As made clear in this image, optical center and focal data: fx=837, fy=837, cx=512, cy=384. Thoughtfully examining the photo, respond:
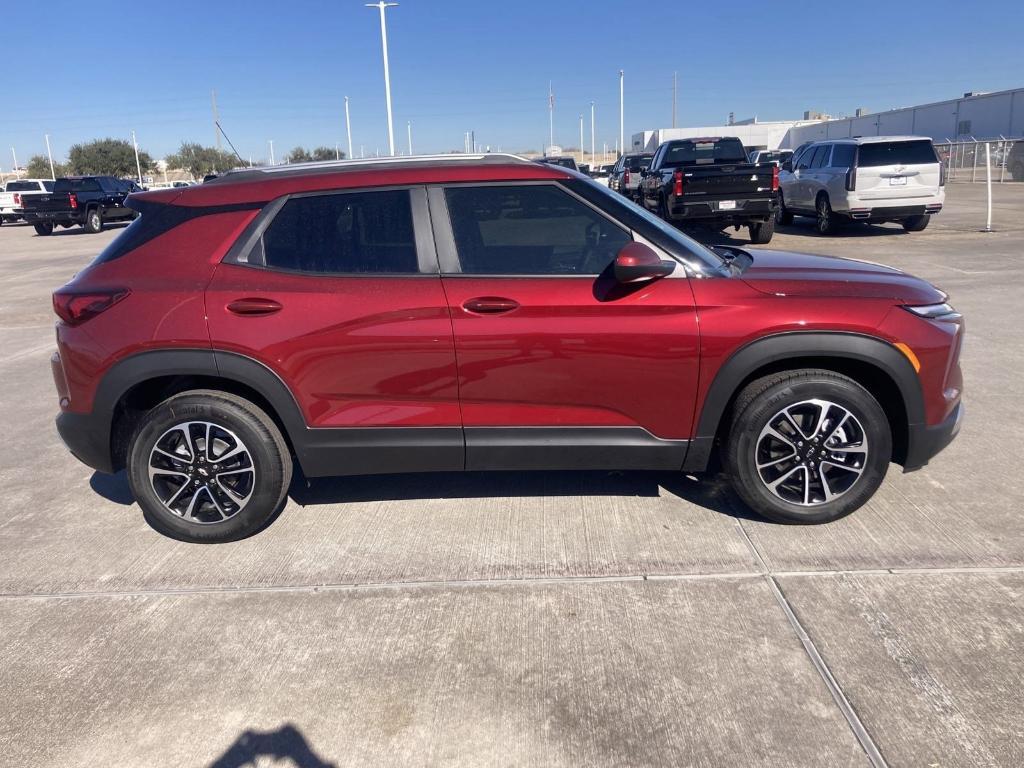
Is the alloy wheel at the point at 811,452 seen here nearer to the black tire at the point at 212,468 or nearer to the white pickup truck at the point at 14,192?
the black tire at the point at 212,468

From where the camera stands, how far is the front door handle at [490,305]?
383 centimetres

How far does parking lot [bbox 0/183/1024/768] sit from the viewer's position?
2.74m

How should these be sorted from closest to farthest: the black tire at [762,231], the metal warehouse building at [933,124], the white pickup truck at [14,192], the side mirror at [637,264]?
1. the side mirror at [637,264]
2. the black tire at [762,231]
3. the white pickup truck at [14,192]
4. the metal warehouse building at [933,124]

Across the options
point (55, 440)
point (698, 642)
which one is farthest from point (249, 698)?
point (55, 440)

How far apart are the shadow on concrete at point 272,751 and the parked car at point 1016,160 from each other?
44402 mm

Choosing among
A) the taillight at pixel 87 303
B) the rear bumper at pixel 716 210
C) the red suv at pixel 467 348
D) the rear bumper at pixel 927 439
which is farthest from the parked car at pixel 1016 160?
the taillight at pixel 87 303

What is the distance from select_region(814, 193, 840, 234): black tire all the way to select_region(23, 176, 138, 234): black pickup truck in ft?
67.1

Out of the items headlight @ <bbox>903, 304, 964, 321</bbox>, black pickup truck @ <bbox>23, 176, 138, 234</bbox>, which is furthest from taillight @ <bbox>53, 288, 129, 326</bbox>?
black pickup truck @ <bbox>23, 176, 138, 234</bbox>

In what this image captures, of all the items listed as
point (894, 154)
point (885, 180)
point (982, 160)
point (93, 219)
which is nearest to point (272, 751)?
point (885, 180)

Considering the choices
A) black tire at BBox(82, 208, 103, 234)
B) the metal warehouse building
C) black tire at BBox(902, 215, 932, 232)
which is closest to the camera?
black tire at BBox(902, 215, 932, 232)

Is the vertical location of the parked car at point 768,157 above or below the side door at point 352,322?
above

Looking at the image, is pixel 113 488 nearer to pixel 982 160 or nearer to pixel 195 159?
pixel 982 160

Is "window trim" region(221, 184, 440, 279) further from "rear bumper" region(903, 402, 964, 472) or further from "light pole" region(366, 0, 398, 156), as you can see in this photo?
"light pole" region(366, 0, 398, 156)

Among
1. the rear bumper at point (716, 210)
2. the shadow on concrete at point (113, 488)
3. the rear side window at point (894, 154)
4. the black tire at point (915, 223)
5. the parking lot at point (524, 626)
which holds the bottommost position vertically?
the parking lot at point (524, 626)
